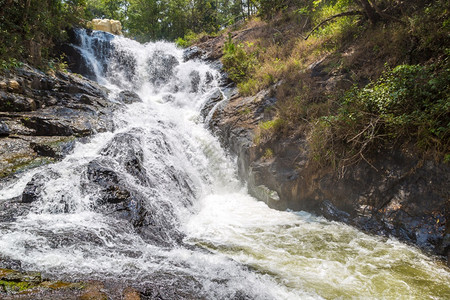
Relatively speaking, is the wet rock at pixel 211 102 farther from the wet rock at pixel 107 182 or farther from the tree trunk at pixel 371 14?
the tree trunk at pixel 371 14

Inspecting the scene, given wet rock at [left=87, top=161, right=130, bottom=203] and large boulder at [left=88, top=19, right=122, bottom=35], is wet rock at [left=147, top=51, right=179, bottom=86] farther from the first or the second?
wet rock at [left=87, top=161, right=130, bottom=203]

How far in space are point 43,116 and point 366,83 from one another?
8.94m

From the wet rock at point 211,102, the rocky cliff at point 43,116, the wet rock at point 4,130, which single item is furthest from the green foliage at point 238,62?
the wet rock at point 4,130

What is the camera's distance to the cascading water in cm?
295

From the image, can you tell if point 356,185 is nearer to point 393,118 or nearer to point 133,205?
point 393,118

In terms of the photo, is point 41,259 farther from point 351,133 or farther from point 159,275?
point 351,133

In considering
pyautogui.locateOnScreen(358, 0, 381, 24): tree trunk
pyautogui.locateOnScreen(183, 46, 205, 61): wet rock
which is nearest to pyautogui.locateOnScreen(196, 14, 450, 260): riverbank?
pyautogui.locateOnScreen(358, 0, 381, 24): tree trunk

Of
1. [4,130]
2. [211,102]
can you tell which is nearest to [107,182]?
[4,130]

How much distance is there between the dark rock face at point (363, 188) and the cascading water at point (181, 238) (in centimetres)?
29

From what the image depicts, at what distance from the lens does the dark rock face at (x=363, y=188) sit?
4059 mm

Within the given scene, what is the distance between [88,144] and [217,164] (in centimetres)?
390

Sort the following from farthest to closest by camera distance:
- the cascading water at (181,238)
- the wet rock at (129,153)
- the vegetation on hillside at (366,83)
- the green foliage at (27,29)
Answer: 1. the green foliage at (27,29)
2. the wet rock at (129,153)
3. the vegetation on hillside at (366,83)
4. the cascading water at (181,238)

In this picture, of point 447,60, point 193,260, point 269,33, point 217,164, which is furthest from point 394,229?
point 269,33

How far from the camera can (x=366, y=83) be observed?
6.12 meters
